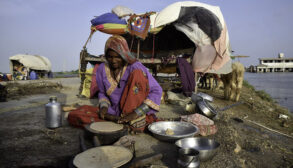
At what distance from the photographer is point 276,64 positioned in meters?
48.0

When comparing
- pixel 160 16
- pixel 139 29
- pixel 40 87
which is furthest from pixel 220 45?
pixel 40 87

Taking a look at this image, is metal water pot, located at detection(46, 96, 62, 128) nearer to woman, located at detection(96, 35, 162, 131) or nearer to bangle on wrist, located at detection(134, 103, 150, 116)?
woman, located at detection(96, 35, 162, 131)

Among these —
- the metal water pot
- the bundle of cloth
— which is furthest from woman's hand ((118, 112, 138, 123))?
the bundle of cloth

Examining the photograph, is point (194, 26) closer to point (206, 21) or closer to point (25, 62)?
point (206, 21)

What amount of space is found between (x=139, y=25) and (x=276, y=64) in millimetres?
54231

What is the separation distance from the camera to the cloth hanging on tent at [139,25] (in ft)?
19.1

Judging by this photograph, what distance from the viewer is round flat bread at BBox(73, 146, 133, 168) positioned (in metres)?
1.45

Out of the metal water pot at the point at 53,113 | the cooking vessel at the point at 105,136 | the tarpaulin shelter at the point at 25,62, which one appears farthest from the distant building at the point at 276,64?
the metal water pot at the point at 53,113

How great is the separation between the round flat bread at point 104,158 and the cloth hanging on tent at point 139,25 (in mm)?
4705

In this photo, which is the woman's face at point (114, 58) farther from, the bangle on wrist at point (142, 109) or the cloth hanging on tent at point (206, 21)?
the cloth hanging on tent at point (206, 21)

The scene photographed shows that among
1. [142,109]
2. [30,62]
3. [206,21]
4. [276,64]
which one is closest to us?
[142,109]

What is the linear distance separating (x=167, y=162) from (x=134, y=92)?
106cm

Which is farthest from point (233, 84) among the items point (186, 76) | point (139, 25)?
point (139, 25)

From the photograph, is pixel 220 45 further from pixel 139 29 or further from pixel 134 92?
pixel 134 92
